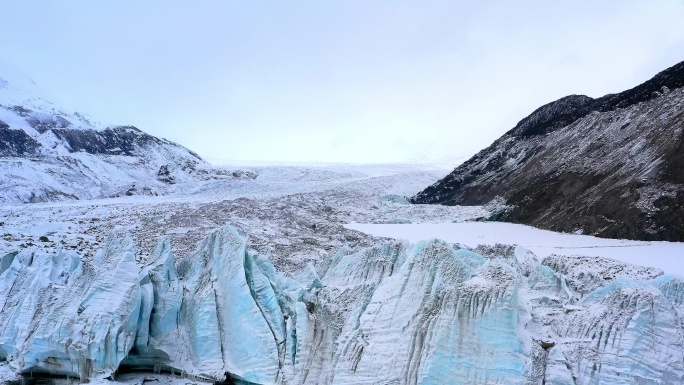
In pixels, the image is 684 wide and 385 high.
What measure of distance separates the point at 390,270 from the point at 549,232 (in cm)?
1308

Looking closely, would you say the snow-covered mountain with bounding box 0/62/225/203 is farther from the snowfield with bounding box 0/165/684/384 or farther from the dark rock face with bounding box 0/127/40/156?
the snowfield with bounding box 0/165/684/384

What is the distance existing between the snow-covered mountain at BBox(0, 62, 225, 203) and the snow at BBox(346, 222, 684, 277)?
22088mm

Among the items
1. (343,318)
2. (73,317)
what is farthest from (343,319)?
(73,317)

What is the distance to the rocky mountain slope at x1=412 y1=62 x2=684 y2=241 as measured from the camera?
56.4ft

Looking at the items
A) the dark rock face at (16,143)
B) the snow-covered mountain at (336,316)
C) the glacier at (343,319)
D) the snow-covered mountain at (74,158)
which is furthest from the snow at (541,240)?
the dark rock face at (16,143)

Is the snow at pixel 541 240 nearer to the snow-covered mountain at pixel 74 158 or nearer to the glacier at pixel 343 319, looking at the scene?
the glacier at pixel 343 319

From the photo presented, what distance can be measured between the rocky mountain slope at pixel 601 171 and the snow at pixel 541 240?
885 mm

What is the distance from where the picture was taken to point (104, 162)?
42.4m

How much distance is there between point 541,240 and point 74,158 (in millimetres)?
36740

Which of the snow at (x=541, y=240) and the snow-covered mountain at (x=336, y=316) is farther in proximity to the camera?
the snow at (x=541, y=240)

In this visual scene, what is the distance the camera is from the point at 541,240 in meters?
18.1

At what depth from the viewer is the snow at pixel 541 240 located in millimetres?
13578

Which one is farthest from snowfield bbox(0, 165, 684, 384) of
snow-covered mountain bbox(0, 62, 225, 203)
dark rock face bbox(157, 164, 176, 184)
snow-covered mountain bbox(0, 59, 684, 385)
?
dark rock face bbox(157, 164, 176, 184)

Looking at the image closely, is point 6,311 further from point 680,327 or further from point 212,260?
point 680,327
